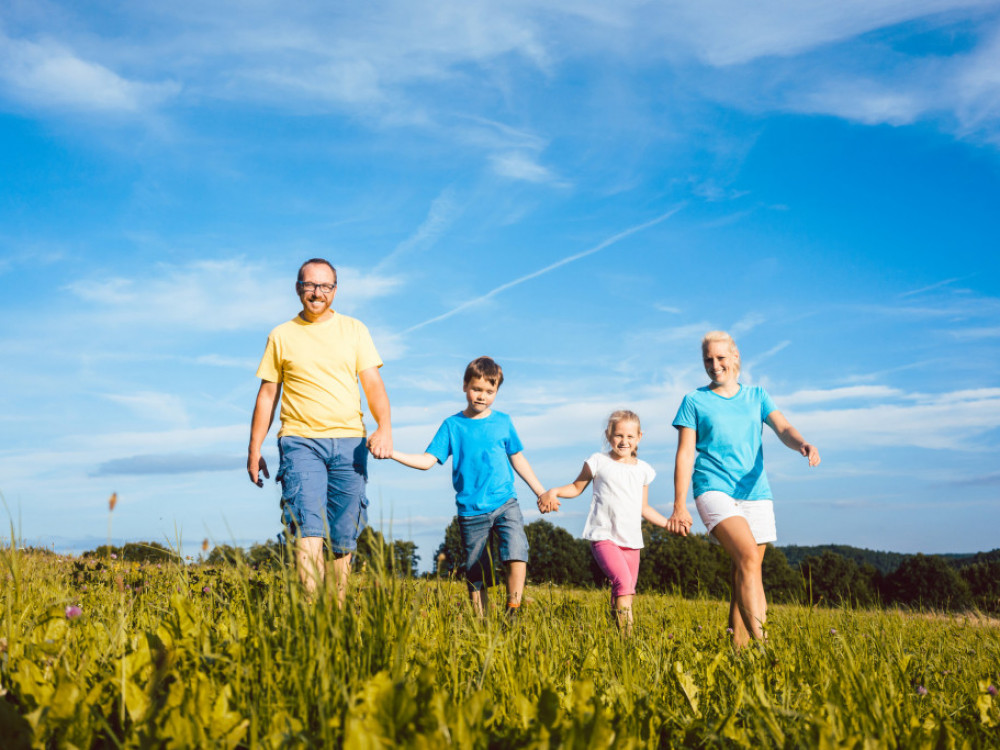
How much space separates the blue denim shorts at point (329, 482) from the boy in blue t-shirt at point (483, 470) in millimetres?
547

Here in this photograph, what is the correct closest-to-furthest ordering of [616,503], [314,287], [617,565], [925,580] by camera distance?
[314,287], [617,565], [616,503], [925,580]

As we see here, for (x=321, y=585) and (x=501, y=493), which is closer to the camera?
(x=321, y=585)

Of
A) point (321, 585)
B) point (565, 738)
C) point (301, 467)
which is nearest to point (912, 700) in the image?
point (565, 738)

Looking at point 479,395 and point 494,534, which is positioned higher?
point 479,395

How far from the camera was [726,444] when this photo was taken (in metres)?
5.77

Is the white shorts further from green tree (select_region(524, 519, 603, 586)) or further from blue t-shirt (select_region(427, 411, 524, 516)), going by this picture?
green tree (select_region(524, 519, 603, 586))

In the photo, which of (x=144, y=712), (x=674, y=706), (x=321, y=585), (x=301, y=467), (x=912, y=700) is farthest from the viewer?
(x=301, y=467)

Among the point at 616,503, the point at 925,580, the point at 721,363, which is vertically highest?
the point at 721,363

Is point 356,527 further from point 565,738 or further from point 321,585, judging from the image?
point 565,738

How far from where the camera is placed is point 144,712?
2.22 metres

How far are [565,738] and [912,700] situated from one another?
207 centimetres

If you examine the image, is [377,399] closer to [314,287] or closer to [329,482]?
[329,482]

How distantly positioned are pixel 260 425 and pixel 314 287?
3.93 ft

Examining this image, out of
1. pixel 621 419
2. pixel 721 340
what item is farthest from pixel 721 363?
pixel 621 419
